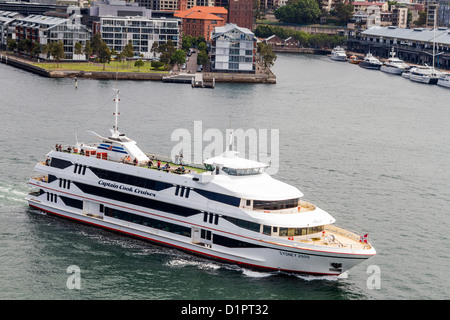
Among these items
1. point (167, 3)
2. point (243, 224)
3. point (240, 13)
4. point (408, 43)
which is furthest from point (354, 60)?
point (243, 224)

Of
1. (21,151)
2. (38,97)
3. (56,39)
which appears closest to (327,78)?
(56,39)

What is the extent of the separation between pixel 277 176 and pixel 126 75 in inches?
2009

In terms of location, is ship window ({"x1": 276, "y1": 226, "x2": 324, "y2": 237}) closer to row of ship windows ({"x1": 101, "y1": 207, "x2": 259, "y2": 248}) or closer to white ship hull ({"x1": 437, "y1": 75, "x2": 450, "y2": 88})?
row of ship windows ({"x1": 101, "y1": 207, "x2": 259, "y2": 248})

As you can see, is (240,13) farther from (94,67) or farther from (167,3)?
(94,67)

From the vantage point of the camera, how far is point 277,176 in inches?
1689

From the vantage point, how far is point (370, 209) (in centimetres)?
3775

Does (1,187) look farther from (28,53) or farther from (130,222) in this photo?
(28,53)

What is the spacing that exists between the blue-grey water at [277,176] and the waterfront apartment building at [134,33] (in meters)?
19.2

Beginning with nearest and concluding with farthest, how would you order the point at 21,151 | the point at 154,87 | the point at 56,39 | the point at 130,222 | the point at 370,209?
the point at 130,222
the point at 370,209
the point at 21,151
the point at 154,87
the point at 56,39

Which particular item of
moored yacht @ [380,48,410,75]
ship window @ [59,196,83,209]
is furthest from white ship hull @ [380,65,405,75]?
ship window @ [59,196,83,209]

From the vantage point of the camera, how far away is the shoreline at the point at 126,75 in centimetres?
8900

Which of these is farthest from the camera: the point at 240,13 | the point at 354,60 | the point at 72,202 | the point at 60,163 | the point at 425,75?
the point at 240,13
